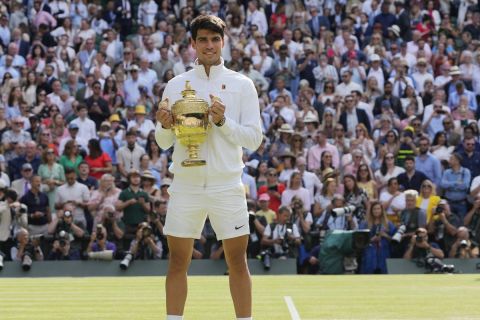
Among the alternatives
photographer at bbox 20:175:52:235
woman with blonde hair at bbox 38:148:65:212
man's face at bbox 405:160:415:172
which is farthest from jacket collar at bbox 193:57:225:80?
man's face at bbox 405:160:415:172

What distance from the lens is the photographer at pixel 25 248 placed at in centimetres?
2019

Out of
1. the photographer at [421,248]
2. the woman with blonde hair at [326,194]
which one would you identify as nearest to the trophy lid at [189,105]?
the photographer at [421,248]

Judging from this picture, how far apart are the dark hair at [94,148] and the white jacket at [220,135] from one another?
13971 millimetres

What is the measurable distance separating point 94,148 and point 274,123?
3455mm

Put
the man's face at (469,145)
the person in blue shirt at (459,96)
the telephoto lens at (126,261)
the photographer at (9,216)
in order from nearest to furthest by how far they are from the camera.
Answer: the telephoto lens at (126,261) < the photographer at (9,216) < the man's face at (469,145) < the person in blue shirt at (459,96)

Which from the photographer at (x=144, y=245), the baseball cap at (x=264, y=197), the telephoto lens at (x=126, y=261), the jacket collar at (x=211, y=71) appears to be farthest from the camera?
the baseball cap at (x=264, y=197)

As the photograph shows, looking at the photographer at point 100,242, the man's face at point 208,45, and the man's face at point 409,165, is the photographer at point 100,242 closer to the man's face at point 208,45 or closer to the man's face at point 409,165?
the man's face at point 409,165

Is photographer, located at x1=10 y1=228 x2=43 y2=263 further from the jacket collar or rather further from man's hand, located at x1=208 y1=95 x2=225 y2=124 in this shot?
man's hand, located at x1=208 y1=95 x2=225 y2=124

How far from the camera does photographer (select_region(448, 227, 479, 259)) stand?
20328mm

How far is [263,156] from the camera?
22984 mm

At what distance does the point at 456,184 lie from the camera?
21.7 meters

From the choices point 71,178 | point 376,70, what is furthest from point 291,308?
point 376,70

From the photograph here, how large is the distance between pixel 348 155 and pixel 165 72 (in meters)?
4.96

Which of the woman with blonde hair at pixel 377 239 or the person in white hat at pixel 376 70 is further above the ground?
the person in white hat at pixel 376 70
